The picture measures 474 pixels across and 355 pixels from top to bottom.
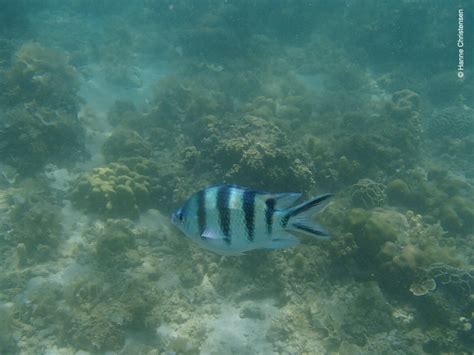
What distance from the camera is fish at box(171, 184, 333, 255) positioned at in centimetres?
209

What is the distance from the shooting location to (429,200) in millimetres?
8805

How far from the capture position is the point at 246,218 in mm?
2203

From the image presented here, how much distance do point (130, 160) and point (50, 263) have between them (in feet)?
10.7

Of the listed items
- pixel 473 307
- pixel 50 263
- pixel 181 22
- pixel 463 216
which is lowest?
pixel 473 307

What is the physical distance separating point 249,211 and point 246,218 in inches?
2.1

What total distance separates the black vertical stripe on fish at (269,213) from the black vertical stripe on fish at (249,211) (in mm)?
94

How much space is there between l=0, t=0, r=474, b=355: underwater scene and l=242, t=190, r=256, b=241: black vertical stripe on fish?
1 cm

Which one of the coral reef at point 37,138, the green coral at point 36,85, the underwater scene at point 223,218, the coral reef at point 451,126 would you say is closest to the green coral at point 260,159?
the underwater scene at point 223,218

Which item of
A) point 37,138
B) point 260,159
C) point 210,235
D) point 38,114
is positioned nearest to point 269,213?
point 210,235

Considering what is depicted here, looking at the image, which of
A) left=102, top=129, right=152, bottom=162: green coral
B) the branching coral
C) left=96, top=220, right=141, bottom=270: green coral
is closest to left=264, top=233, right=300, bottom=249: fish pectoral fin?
left=96, top=220, right=141, bottom=270: green coral

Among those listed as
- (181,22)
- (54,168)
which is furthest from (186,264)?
(181,22)

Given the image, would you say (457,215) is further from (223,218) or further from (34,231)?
(34,231)

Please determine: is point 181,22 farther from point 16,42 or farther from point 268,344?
point 268,344

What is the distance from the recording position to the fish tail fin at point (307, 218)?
79.4 inches
